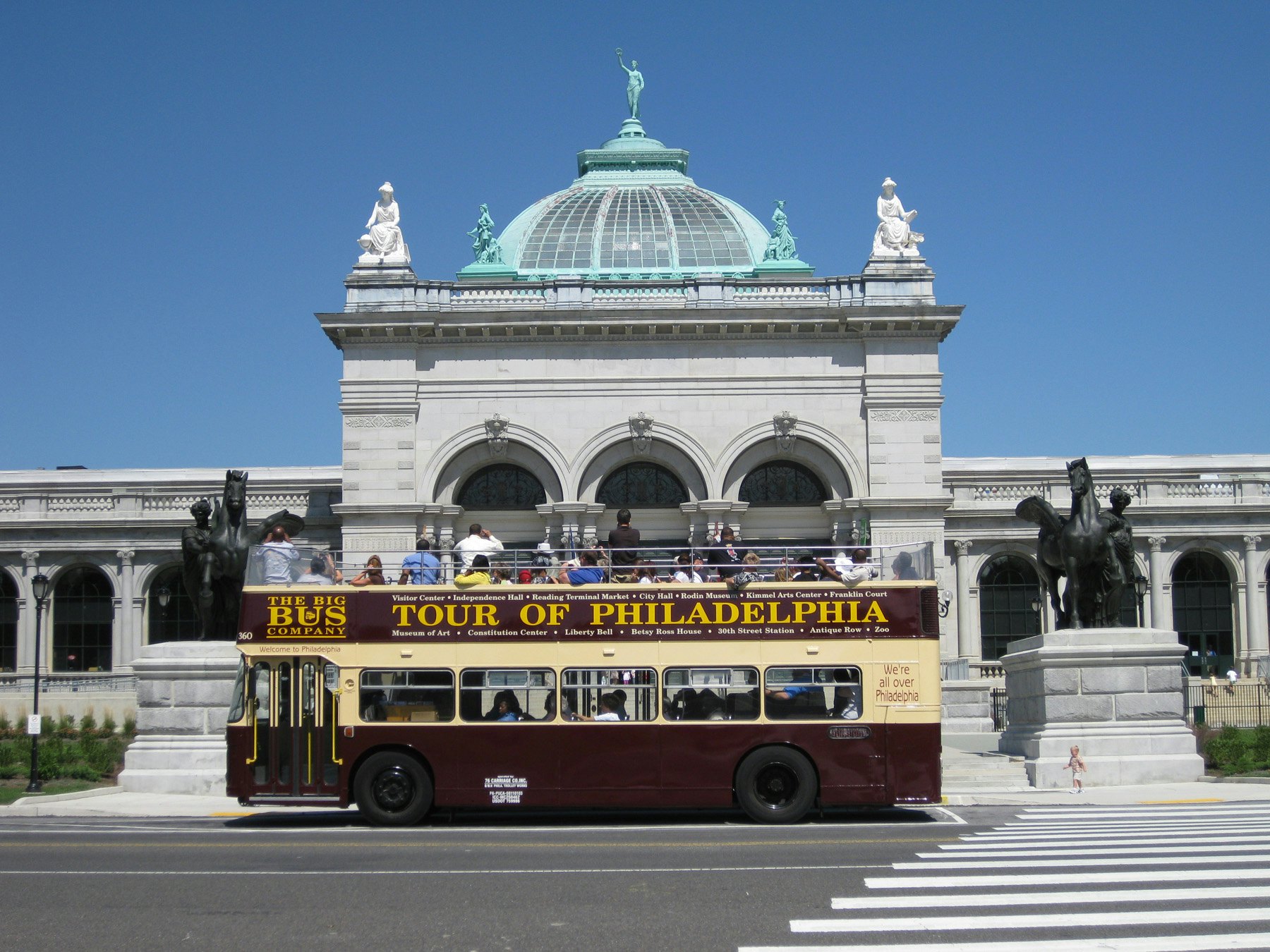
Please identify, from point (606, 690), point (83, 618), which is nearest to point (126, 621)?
point (83, 618)

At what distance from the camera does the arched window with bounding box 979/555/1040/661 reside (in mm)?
50656

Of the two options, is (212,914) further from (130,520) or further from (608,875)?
(130,520)

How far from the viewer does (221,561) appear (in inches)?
1041

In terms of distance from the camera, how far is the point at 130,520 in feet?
165

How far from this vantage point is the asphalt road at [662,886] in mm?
11141

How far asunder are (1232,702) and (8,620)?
38614mm

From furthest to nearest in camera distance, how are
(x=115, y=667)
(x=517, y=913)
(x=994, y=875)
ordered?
1. (x=115, y=667)
2. (x=994, y=875)
3. (x=517, y=913)

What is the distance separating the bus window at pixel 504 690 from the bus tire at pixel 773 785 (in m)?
2.79

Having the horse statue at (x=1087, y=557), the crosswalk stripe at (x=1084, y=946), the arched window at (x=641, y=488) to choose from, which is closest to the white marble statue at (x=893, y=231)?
the arched window at (x=641, y=488)

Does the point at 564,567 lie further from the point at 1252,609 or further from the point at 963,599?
the point at 1252,609

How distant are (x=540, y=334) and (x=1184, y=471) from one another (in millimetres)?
23486

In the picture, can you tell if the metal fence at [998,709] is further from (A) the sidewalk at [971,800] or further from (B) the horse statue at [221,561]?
(B) the horse statue at [221,561]

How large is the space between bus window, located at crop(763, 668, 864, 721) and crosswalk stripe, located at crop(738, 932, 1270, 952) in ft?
29.7

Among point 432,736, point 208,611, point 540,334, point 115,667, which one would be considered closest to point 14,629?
point 115,667
